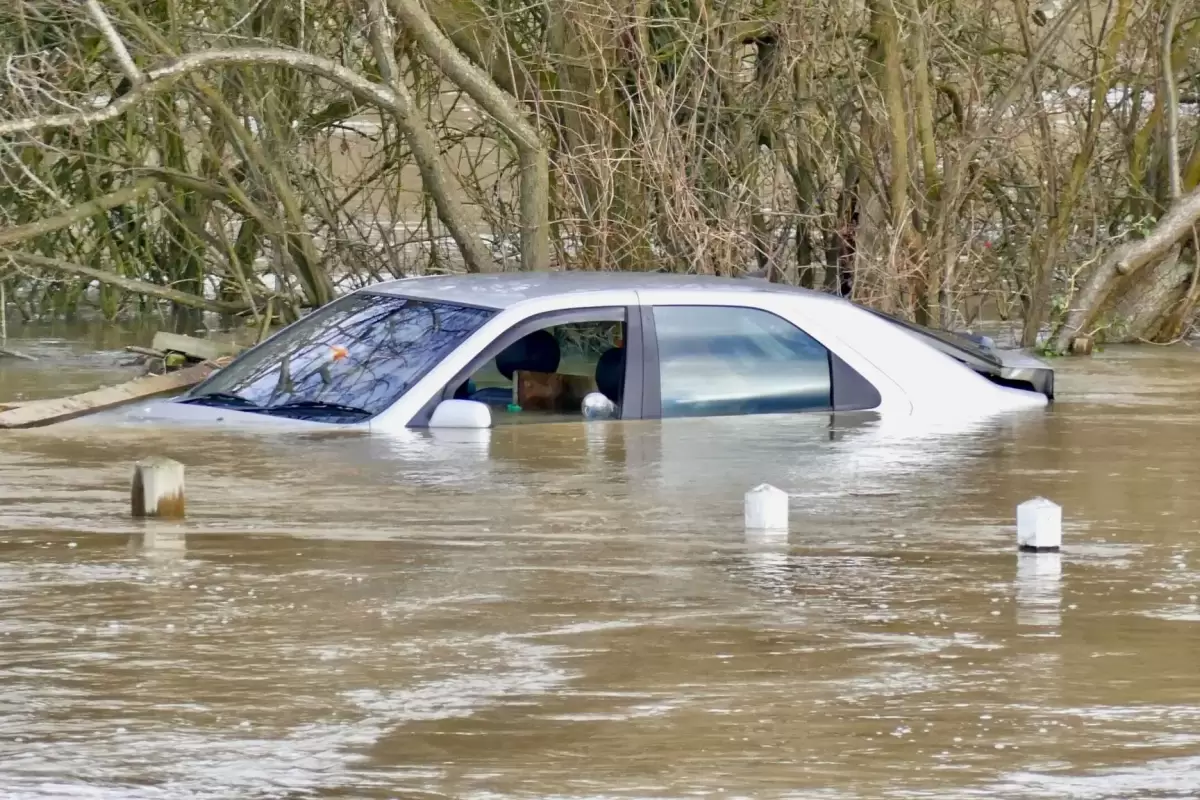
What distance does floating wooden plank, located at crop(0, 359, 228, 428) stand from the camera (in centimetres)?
855

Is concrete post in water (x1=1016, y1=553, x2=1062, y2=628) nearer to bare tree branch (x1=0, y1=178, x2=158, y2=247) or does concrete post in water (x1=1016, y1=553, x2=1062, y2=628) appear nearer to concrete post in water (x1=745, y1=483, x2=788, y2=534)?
concrete post in water (x1=745, y1=483, x2=788, y2=534)

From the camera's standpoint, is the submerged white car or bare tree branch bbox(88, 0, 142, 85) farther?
bare tree branch bbox(88, 0, 142, 85)

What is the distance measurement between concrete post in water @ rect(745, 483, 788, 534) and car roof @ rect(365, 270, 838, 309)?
1681mm

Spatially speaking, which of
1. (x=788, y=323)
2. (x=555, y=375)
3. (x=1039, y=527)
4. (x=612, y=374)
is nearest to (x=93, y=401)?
(x=555, y=375)

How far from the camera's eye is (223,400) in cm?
827

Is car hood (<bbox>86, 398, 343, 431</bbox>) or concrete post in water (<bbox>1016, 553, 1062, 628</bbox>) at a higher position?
car hood (<bbox>86, 398, 343, 431</bbox>)

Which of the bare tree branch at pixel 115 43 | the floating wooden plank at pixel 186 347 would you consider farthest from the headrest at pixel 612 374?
the floating wooden plank at pixel 186 347

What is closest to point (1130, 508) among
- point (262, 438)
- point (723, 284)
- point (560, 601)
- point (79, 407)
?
point (723, 284)

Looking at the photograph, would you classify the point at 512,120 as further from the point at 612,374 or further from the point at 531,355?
the point at 612,374

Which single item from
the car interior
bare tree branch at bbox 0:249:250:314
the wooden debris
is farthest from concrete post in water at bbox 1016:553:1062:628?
the wooden debris

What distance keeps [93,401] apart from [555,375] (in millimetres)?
1942

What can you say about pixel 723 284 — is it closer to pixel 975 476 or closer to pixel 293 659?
pixel 975 476

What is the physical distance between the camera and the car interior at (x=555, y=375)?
8.16 m

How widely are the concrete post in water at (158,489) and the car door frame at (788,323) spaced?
6.80 ft
